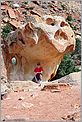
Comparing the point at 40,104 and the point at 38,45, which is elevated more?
the point at 40,104

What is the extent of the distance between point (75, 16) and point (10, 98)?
47973 mm

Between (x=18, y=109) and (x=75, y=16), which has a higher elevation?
(x=18, y=109)

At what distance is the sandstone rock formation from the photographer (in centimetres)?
1734

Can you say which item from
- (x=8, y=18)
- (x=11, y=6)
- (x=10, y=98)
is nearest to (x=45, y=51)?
(x=10, y=98)

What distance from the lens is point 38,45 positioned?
Result: 17703mm

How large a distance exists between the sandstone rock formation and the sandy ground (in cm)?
685

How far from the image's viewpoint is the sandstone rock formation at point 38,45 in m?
17.3

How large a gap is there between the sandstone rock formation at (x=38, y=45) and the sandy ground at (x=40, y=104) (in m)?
6.85

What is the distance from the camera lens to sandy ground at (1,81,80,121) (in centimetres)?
837

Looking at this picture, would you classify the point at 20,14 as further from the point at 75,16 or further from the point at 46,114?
the point at 46,114

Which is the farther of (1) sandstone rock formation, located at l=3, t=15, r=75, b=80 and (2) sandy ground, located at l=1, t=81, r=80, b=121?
(1) sandstone rock formation, located at l=3, t=15, r=75, b=80

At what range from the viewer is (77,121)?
7656mm

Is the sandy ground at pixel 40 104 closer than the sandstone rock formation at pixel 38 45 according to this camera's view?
Yes

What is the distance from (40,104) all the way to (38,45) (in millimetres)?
8643
